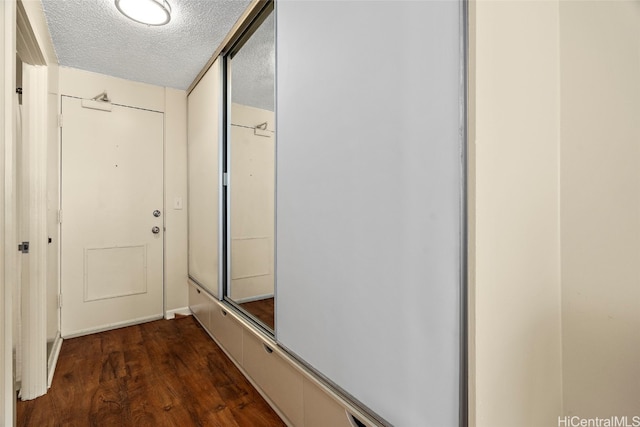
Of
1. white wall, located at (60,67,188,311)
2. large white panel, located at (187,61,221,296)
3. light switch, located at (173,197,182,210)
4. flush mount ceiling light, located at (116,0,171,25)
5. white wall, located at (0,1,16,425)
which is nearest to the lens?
white wall, located at (0,1,16,425)

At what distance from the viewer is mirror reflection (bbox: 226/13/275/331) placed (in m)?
2.24

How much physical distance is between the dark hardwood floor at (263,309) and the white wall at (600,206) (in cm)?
139

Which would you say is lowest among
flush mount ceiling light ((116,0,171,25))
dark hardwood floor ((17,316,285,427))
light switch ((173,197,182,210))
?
dark hardwood floor ((17,316,285,427))

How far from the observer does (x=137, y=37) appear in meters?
2.17

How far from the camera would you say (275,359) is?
1.60 metres

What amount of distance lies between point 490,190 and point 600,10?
694 mm

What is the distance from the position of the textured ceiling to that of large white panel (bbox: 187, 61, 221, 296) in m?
0.24

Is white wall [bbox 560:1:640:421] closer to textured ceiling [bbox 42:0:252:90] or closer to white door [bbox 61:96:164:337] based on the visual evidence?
textured ceiling [bbox 42:0:252:90]

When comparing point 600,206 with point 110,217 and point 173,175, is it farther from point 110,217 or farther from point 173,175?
point 110,217

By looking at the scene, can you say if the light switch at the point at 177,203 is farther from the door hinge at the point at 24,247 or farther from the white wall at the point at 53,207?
the door hinge at the point at 24,247

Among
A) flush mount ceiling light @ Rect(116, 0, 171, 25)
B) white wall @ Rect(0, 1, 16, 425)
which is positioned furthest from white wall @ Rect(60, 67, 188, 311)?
white wall @ Rect(0, 1, 16, 425)

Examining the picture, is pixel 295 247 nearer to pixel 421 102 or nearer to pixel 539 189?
pixel 421 102

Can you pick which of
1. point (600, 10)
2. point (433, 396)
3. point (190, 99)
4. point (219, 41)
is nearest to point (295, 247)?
point (433, 396)

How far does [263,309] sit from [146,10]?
198 cm
